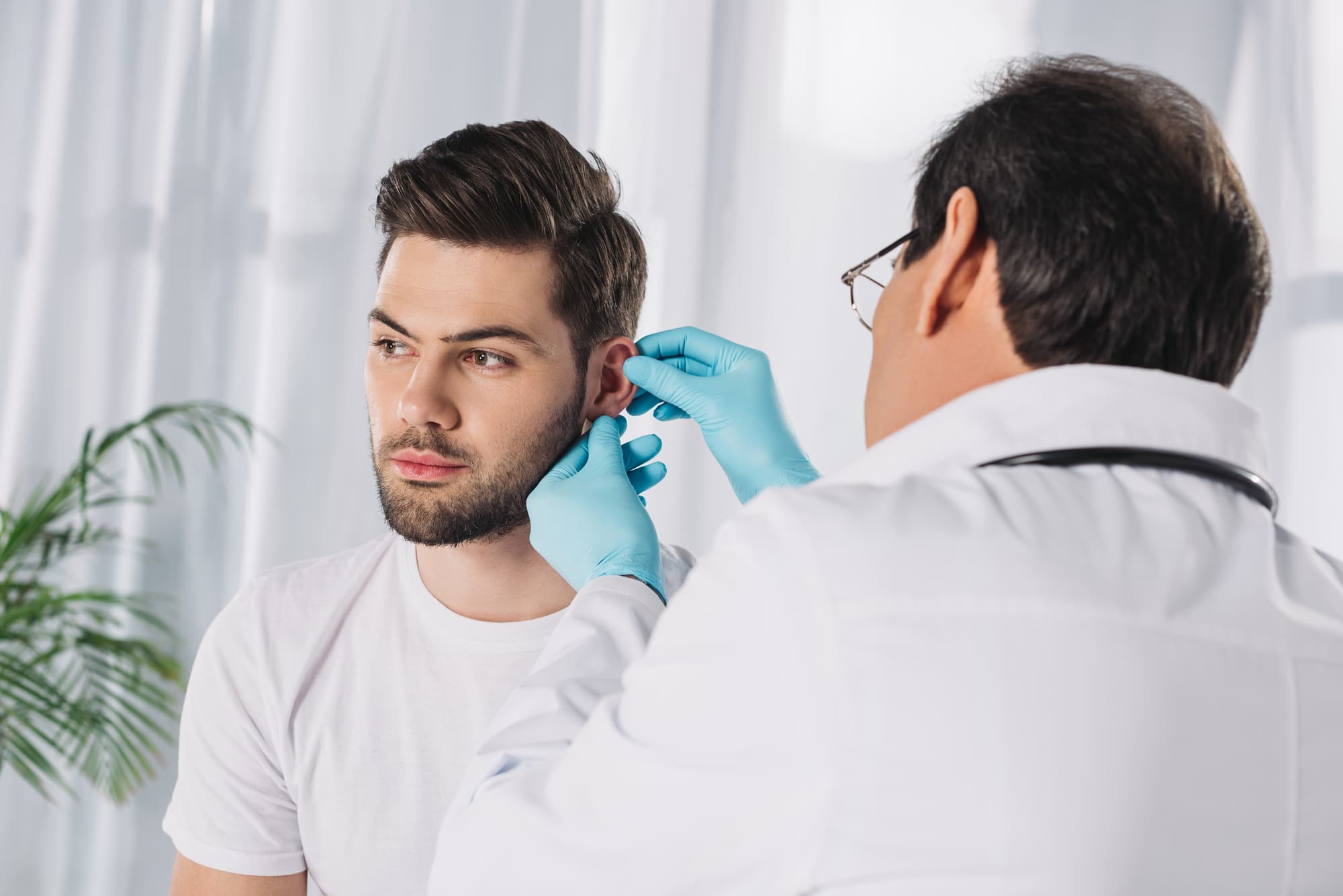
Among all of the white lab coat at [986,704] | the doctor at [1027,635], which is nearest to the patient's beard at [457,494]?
the doctor at [1027,635]

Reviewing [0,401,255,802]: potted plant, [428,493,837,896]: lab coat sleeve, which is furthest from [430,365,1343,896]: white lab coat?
[0,401,255,802]: potted plant

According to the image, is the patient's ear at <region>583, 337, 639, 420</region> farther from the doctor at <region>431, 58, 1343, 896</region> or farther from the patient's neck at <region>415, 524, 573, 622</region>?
the doctor at <region>431, 58, 1343, 896</region>

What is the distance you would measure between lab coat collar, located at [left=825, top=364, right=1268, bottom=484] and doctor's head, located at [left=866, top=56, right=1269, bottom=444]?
0.05 m

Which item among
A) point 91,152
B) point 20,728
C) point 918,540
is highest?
point 91,152

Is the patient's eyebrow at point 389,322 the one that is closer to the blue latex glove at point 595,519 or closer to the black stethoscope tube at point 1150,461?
the blue latex glove at point 595,519

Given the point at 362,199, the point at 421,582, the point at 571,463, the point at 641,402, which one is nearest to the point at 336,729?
the point at 421,582

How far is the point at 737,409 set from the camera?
1.25 metres

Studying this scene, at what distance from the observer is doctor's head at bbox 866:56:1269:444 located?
0.70 meters

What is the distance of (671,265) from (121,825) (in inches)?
60.9

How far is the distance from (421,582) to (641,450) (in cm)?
33

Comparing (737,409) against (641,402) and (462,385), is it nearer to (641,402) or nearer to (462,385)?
(641,402)

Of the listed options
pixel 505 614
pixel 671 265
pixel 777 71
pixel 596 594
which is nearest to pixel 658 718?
pixel 596 594

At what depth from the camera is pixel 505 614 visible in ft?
4.38

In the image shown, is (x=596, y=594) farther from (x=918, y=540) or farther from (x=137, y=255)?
(x=137, y=255)
